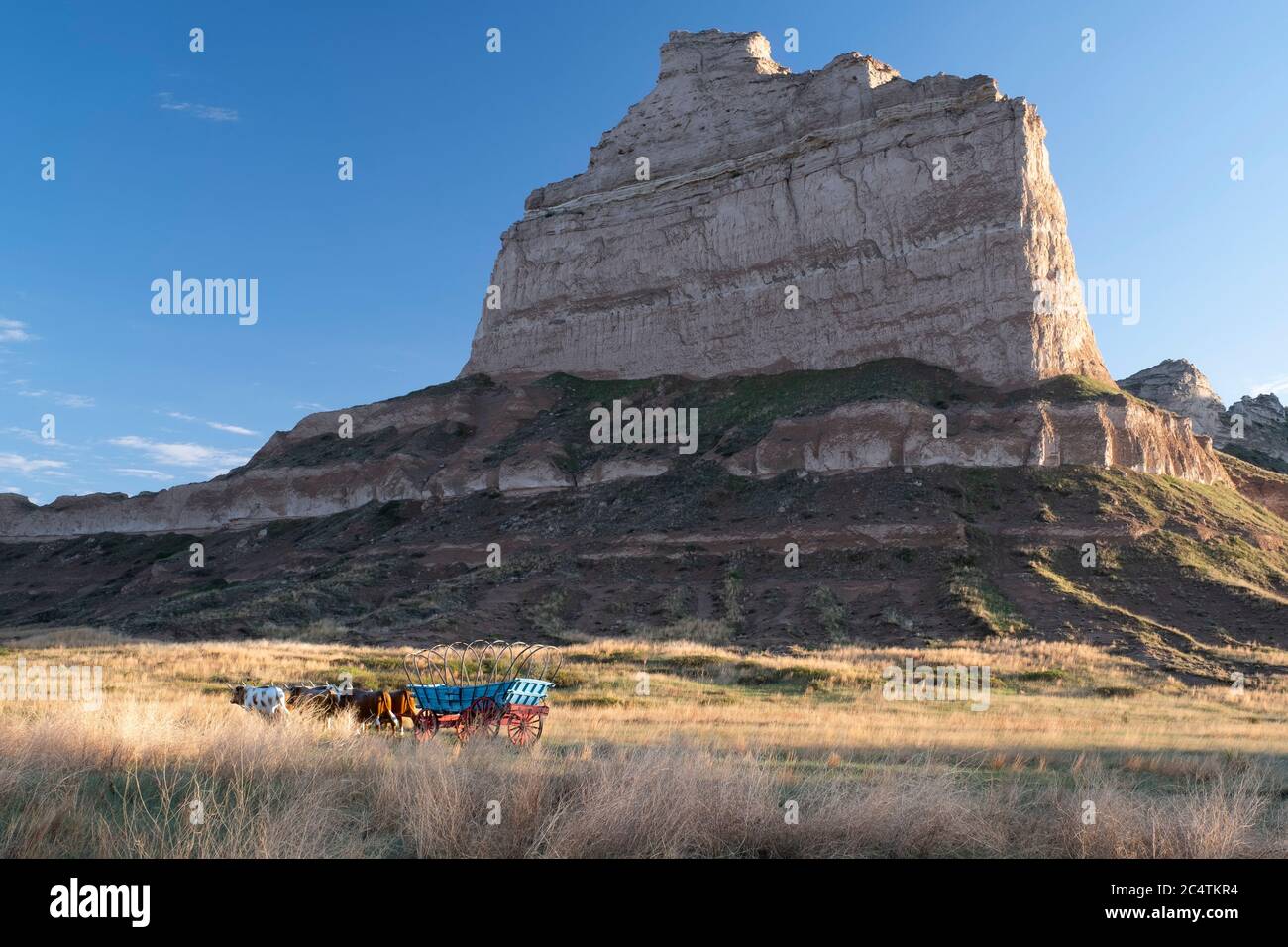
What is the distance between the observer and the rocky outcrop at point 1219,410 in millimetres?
78062

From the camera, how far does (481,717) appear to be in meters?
11.9

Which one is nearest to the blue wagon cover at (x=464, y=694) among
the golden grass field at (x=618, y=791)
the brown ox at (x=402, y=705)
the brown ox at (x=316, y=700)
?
the brown ox at (x=402, y=705)

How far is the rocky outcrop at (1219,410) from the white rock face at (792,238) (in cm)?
3353

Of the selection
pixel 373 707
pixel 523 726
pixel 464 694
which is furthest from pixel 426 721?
pixel 523 726

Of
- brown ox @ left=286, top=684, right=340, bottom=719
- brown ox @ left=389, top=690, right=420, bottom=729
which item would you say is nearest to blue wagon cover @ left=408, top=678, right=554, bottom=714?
brown ox @ left=389, top=690, right=420, bottom=729

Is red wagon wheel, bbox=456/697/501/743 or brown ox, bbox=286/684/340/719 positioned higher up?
brown ox, bbox=286/684/340/719

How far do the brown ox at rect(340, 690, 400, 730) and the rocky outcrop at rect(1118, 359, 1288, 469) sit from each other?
275 ft

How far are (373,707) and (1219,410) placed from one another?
95.3 metres

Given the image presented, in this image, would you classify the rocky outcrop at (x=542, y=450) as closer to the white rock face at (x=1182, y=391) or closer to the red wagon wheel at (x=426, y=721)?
the white rock face at (x=1182, y=391)

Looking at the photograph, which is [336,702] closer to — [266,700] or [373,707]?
[373,707]

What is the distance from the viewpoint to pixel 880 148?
62.8 m

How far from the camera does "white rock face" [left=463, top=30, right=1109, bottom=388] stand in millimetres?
55375

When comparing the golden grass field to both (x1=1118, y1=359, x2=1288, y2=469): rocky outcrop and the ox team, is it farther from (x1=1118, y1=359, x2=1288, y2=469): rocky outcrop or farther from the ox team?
(x1=1118, y1=359, x2=1288, y2=469): rocky outcrop
